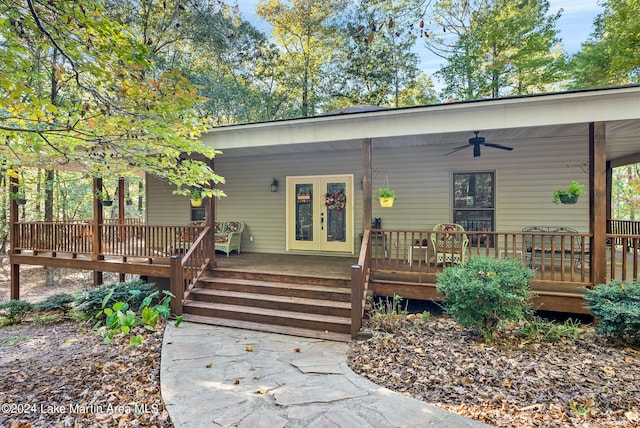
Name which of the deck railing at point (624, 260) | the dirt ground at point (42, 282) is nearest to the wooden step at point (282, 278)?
the deck railing at point (624, 260)

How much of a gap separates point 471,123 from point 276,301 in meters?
4.21

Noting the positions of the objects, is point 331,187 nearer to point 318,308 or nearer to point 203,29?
point 318,308

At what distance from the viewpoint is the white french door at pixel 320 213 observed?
8.14 m

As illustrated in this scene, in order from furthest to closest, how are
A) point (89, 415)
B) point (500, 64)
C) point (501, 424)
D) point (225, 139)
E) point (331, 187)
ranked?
point (500, 64) → point (331, 187) → point (225, 139) → point (89, 415) → point (501, 424)

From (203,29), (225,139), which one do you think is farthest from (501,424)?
(203,29)

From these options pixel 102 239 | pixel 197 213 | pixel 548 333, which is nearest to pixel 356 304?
pixel 548 333

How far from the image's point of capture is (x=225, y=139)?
666cm

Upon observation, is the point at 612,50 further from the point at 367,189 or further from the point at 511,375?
the point at 511,375

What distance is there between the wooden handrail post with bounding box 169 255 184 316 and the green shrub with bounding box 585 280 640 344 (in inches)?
236

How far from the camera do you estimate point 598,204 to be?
4.69m

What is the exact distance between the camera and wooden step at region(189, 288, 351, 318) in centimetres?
504

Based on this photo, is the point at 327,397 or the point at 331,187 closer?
the point at 327,397

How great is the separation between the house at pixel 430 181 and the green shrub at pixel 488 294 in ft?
3.25

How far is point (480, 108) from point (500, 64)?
1321 cm
